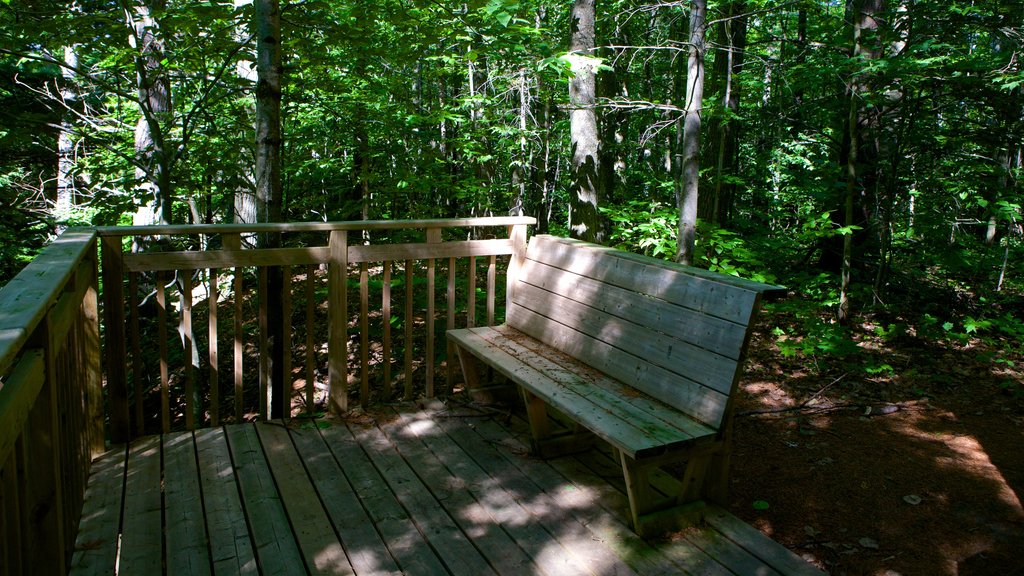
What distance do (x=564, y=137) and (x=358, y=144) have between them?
348cm

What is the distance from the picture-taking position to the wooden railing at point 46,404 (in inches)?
58.6

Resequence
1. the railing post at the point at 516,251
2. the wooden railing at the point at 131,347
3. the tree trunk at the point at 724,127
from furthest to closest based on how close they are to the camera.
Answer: the tree trunk at the point at 724,127 → the railing post at the point at 516,251 → the wooden railing at the point at 131,347

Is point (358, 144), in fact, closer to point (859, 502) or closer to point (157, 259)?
point (157, 259)

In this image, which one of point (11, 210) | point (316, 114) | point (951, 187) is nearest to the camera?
point (11, 210)

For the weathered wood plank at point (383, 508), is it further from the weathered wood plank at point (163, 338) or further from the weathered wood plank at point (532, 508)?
the weathered wood plank at point (163, 338)

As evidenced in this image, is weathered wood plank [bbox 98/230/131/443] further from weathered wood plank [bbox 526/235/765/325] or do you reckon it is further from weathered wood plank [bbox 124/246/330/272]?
weathered wood plank [bbox 526/235/765/325]

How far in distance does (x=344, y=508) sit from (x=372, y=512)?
0.13 metres

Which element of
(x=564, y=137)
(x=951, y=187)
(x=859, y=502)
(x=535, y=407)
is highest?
(x=564, y=137)

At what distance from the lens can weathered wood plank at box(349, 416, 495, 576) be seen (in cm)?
248

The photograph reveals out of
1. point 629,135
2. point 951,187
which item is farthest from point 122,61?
point 629,135

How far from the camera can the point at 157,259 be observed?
3367 mm

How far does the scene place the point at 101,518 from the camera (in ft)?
8.98

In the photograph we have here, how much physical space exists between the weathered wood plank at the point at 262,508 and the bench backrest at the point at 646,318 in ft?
5.41

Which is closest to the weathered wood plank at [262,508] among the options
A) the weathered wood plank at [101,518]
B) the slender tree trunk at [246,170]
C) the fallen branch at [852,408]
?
the weathered wood plank at [101,518]
